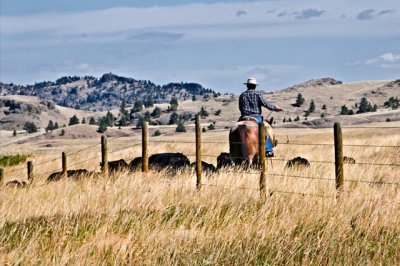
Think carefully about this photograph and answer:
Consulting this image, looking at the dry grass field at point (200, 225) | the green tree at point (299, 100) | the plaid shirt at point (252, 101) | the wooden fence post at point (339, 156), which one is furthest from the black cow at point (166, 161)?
the green tree at point (299, 100)

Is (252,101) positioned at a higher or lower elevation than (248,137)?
higher

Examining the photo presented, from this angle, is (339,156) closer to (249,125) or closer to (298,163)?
(249,125)

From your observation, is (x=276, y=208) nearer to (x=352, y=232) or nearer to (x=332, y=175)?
(x=352, y=232)

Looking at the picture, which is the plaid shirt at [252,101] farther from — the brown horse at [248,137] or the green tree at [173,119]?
the green tree at [173,119]

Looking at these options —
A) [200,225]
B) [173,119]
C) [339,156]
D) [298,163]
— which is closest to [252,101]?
[298,163]

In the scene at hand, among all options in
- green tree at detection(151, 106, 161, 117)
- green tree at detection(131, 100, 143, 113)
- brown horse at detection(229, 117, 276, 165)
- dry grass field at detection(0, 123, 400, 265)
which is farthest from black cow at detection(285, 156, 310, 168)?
green tree at detection(131, 100, 143, 113)

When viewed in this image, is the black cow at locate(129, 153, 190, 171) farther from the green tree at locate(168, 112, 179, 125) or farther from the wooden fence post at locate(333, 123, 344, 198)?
the green tree at locate(168, 112, 179, 125)

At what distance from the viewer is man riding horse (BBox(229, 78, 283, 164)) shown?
18203 millimetres

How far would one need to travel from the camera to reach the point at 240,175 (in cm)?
1480

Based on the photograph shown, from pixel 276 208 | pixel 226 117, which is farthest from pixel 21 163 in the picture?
pixel 226 117

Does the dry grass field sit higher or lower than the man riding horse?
lower

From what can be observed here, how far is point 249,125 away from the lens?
18.7 metres

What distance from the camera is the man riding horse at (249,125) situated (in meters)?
18.2

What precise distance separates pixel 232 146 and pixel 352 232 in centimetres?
1107
